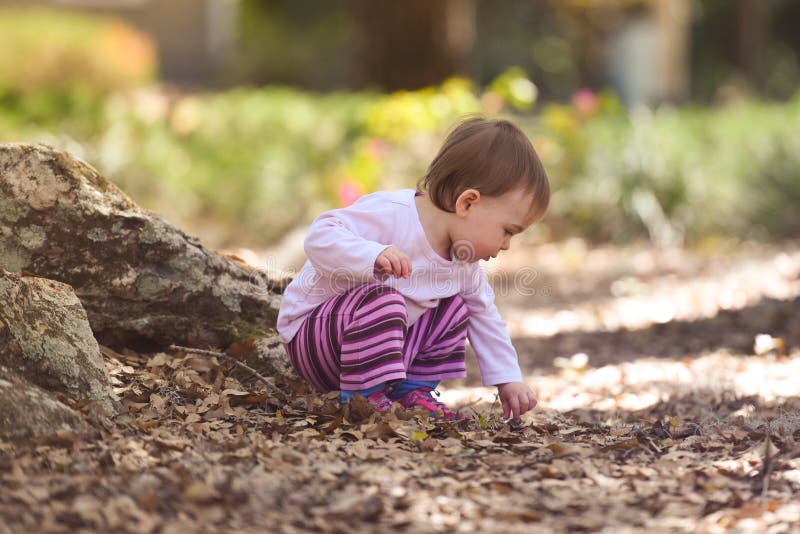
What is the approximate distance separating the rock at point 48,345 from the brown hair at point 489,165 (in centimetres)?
119

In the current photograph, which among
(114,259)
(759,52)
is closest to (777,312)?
(114,259)

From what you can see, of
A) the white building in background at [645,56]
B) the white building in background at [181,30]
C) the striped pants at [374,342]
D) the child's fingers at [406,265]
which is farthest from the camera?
the white building in background at [181,30]

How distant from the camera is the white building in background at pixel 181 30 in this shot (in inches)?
631

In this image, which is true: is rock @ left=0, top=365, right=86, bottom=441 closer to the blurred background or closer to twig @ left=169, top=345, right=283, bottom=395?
twig @ left=169, top=345, right=283, bottom=395

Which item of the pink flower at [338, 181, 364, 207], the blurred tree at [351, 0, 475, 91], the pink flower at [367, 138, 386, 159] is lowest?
the pink flower at [338, 181, 364, 207]

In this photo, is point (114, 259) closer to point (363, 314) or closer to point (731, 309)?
point (363, 314)

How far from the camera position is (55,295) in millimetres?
3117

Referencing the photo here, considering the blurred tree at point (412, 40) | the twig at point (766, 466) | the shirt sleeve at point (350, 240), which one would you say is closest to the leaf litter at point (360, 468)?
the twig at point (766, 466)

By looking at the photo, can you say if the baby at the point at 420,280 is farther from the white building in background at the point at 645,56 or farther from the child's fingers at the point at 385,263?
the white building in background at the point at 645,56

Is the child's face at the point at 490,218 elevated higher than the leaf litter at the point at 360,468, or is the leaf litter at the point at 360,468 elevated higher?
the child's face at the point at 490,218

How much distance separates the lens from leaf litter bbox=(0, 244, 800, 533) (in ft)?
7.89

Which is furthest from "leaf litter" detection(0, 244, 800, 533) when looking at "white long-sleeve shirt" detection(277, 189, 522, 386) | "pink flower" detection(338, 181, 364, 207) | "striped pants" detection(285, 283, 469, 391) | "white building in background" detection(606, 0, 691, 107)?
"white building in background" detection(606, 0, 691, 107)

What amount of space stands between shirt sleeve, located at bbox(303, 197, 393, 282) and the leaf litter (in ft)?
1.42

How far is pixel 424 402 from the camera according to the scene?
3.33 meters
